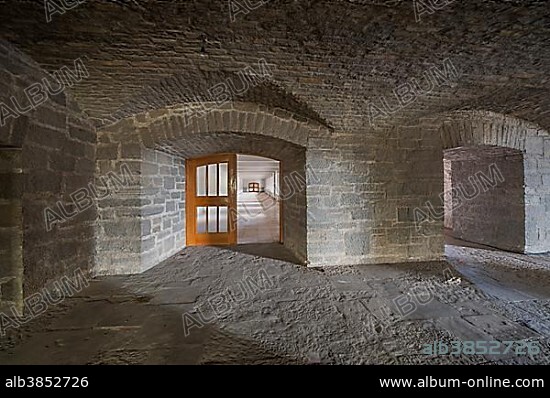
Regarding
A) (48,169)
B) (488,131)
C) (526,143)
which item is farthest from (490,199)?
(48,169)

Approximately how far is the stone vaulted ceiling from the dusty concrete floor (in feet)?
5.95

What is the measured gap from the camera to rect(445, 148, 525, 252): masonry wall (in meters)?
4.21

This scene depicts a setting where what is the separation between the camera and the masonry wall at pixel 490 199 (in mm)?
4215

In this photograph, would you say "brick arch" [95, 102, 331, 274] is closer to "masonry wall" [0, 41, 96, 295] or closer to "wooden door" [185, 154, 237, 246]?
"masonry wall" [0, 41, 96, 295]

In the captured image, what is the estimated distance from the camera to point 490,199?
4707 millimetres

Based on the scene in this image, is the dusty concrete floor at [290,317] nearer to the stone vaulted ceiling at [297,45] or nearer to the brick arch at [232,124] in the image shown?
the brick arch at [232,124]
